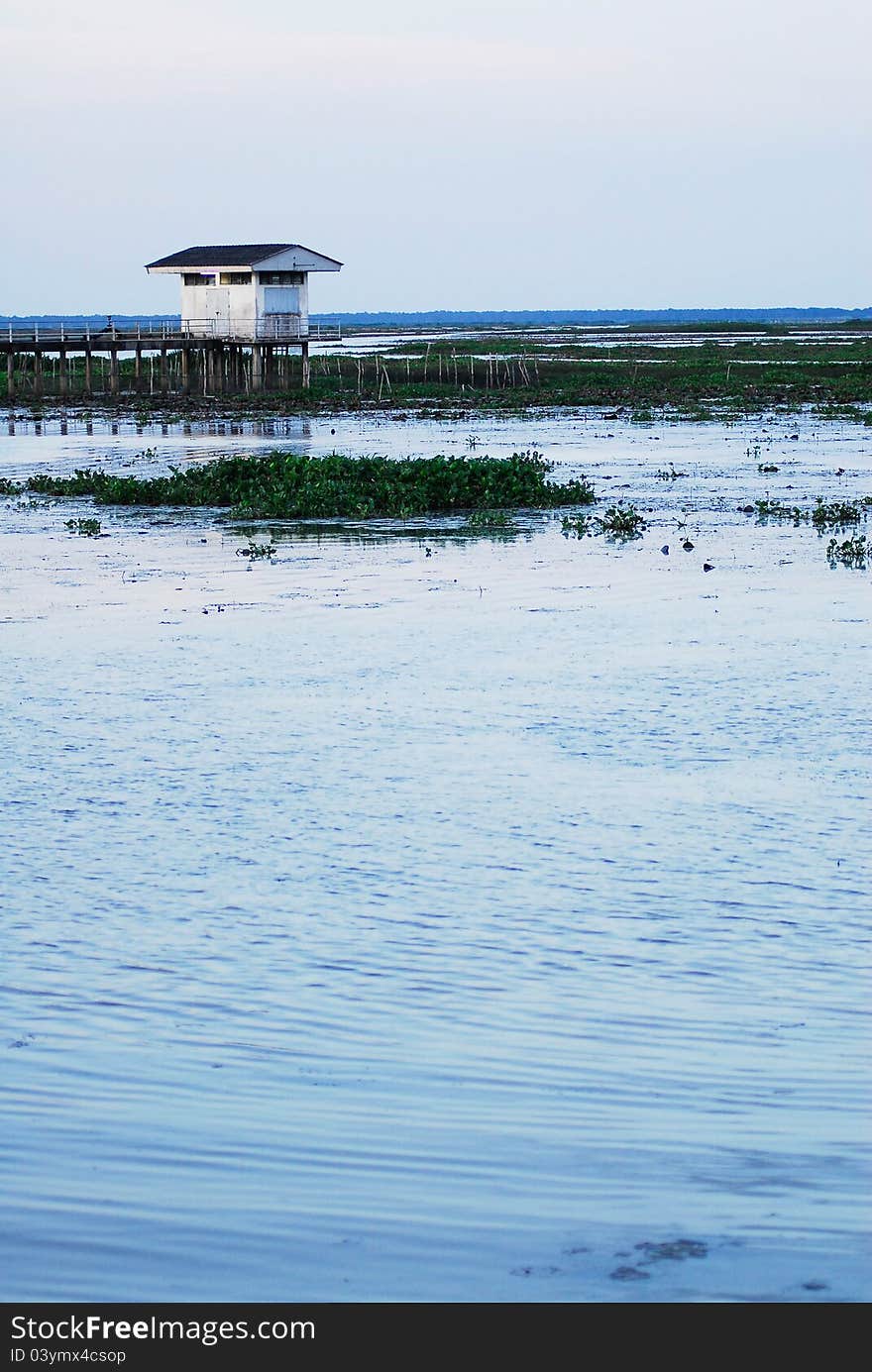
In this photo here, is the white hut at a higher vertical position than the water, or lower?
higher

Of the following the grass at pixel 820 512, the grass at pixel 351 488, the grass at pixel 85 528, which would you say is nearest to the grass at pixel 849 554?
the grass at pixel 820 512

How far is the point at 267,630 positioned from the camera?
1988 cm

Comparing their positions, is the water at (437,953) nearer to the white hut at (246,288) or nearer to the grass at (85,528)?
the grass at (85,528)

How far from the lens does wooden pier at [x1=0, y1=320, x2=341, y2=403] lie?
224 feet

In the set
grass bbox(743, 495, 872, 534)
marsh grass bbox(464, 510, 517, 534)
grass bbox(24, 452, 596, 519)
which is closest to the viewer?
grass bbox(743, 495, 872, 534)

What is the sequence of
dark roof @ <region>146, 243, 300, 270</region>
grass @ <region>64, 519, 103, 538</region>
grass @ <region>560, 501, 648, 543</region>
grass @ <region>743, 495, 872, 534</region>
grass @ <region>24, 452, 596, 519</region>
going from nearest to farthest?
grass @ <region>560, 501, 648, 543</region> → grass @ <region>743, 495, 872, 534</region> → grass @ <region>64, 519, 103, 538</region> → grass @ <region>24, 452, 596, 519</region> → dark roof @ <region>146, 243, 300, 270</region>

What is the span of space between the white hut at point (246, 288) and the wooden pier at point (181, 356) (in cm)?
11

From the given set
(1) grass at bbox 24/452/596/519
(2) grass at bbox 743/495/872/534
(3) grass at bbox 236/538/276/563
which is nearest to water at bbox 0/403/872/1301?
(3) grass at bbox 236/538/276/563

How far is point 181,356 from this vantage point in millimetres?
76625

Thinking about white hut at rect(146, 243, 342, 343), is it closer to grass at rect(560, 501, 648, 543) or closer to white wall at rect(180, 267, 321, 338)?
white wall at rect(180, 267, 321, 338)

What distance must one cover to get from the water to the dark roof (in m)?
47.2

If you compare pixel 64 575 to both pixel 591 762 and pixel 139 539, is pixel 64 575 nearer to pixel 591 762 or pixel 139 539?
pixel 139 539

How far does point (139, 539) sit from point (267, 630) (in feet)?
32.3

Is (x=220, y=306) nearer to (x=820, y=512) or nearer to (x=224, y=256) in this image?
(x=224, y=256)
